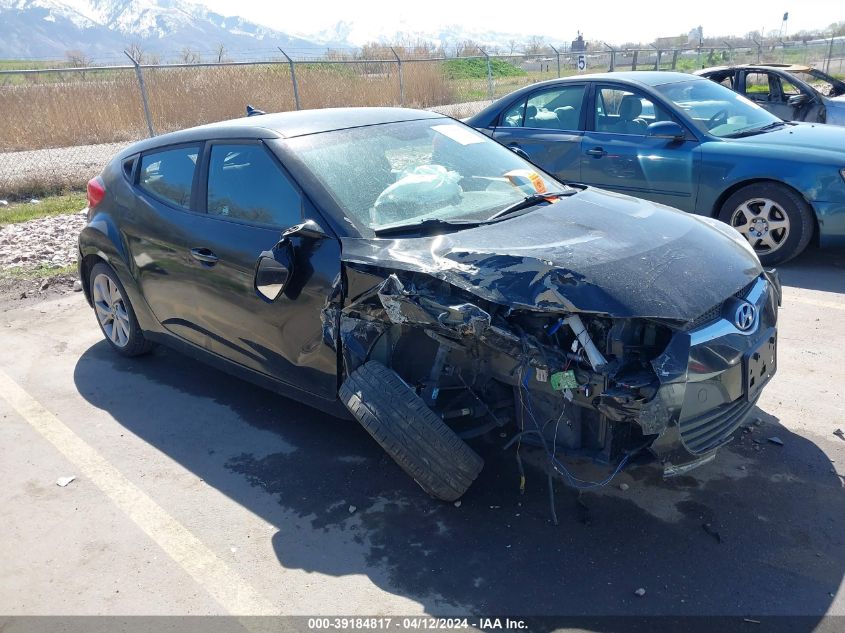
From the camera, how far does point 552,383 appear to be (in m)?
2.91

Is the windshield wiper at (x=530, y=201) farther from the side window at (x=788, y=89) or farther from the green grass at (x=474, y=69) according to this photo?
the green grass at (x=474, y=69)

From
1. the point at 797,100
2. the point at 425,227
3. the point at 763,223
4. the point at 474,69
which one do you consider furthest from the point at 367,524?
the point at 474,69

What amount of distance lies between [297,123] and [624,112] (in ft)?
13.7

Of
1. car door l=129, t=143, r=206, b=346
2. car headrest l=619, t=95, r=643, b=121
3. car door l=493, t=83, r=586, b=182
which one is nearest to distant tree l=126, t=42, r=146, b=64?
car door l=493, t=83, r=586, b=182

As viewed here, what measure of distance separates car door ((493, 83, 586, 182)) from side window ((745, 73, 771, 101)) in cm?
487

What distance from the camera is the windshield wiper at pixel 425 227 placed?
3.57m

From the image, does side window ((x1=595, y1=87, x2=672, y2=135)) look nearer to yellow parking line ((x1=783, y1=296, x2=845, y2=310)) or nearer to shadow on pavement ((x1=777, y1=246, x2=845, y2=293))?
shadow on pavement ((x1=777, y1=246, x2=845, y2=293))

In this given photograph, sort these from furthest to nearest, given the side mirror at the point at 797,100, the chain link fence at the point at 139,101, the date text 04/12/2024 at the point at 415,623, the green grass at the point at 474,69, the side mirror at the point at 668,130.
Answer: the green grass at the point at 474,69
the chain link fence at the point at 139,101
the side mirror at the point at 797,100
the side mirror at the point at 668,130
the date text 04/12/2024 at the point at 415,623

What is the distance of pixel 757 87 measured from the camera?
11.3 metres

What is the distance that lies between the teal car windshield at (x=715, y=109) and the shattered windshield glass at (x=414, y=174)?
3.27 metres

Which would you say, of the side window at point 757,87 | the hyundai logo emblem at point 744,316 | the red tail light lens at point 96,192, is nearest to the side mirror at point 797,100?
the side window at point 757,87

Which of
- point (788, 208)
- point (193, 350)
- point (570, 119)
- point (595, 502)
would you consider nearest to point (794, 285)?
point (788, 208)

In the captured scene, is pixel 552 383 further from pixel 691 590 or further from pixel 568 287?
pixel 691 590

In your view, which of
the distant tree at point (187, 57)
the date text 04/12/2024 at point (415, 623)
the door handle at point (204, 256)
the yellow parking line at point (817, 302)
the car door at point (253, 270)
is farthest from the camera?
the distant tree at point (187, 57)
